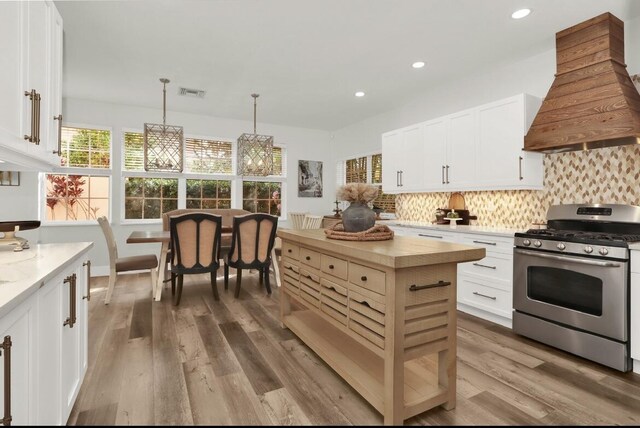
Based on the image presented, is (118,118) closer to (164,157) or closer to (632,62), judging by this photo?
(164,157)

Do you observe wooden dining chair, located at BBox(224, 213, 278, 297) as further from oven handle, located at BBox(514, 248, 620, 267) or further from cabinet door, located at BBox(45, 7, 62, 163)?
oven handle, located at BBox(514, 248, 620, 267)

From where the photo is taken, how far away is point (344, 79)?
14.7 feet

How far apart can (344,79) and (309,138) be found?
291cm

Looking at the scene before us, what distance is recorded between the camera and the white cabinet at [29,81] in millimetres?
1547

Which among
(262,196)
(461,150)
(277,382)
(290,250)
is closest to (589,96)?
(461,150)

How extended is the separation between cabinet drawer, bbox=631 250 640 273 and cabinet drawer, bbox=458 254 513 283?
88cm

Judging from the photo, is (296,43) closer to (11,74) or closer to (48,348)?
(11,74)

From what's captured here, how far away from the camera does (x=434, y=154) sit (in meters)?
4.43

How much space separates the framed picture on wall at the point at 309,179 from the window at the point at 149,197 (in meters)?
2.49

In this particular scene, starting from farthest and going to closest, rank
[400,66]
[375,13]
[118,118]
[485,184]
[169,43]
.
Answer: [118,118] → [400,66] → [485,184] → [169,43] → [375,13]

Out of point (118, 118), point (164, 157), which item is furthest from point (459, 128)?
point (118, 118)

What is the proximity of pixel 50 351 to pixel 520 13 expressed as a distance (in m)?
3.99

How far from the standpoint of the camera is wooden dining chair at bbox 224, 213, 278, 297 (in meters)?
4.23

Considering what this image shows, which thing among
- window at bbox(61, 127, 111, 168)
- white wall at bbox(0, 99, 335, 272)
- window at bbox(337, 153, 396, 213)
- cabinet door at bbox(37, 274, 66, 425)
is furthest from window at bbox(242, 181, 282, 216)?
cabinet door at bbox(37, 274, 66, 425)
